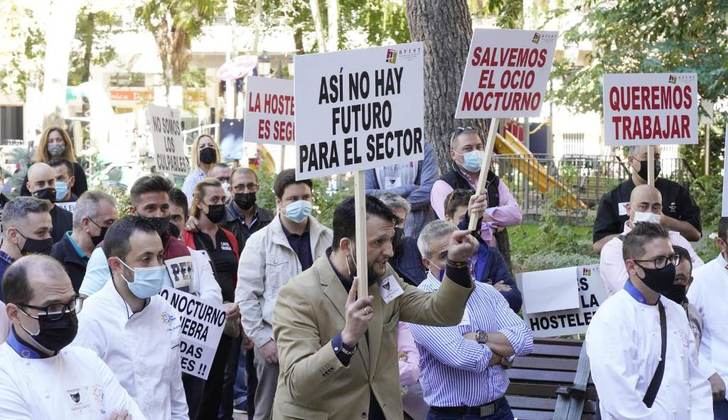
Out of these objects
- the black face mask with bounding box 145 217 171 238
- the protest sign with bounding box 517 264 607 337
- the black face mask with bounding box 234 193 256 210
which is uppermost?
the black face mask with bounding box 145 217 171 238

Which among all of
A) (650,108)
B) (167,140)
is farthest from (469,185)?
(167,140)

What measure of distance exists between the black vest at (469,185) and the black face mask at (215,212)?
1.74 metres

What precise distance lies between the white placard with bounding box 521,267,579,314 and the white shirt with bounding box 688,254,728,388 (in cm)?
163

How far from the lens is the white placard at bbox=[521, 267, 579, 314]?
10.1 metres

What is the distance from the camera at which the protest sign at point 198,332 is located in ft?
28.2

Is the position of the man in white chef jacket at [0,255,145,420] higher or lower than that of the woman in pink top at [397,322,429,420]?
higher

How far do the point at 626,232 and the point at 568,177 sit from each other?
1765 centimetres

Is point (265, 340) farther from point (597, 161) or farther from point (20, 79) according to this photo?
point (20, 79)

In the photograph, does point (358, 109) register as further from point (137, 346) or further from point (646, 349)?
point (646, 349)

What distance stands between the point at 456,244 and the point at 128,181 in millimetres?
24455

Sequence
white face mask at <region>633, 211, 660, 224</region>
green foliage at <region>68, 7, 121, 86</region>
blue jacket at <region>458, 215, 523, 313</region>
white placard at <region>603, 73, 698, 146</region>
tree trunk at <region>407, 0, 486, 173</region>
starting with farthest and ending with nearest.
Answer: green foliage at <region>68, 7, 121, 86</region> → tree trunk at <region>407, 0, 486, 173</region> → white placard at <region>603, 73, 698, 146</region> → white face mask at <region>633, 211, 660, 224</region> → blue jacket at <region>458, 215, 523, 313</region>

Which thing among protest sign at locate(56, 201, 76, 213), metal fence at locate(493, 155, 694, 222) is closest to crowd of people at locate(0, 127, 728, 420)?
protest sign at locate(56, 201, 76, 213)

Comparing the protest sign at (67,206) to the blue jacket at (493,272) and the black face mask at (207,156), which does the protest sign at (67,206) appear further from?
the blue jacket at (493,272)

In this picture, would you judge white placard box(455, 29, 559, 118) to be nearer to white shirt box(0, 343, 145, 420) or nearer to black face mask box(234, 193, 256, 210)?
black face mask box(234, 193, 256, 210)
